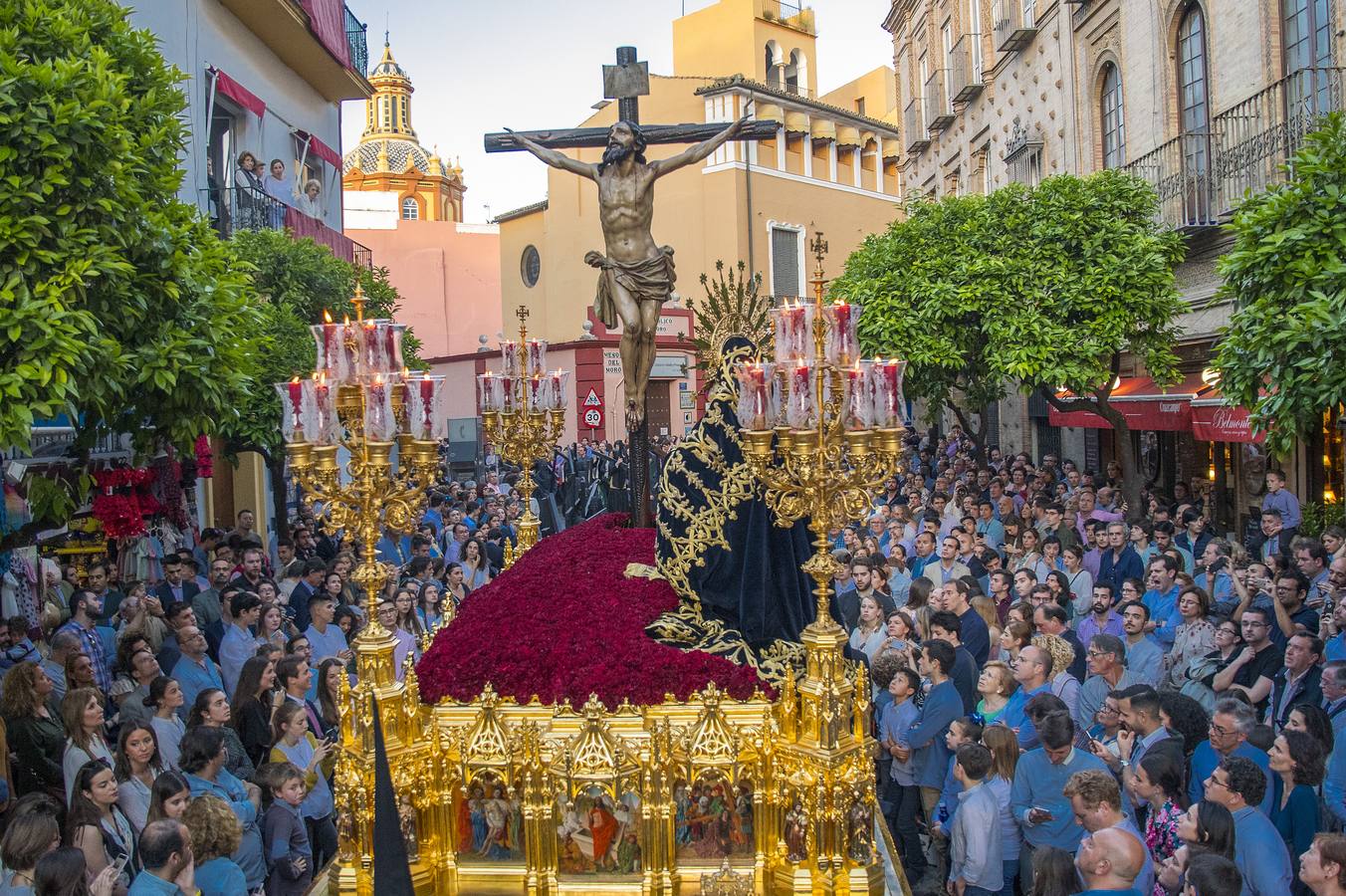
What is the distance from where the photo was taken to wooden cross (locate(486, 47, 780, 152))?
9.36m

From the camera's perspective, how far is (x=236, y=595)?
8.59 meters

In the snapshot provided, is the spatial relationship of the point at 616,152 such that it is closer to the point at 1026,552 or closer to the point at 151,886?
the point at 1026,552

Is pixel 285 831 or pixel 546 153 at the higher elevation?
pixel 546 153

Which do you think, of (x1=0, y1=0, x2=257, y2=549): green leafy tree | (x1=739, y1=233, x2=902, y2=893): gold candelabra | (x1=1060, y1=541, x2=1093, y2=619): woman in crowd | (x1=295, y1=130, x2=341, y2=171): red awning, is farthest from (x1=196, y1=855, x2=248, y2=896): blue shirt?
(x1=295, y1=130, x2=341, y2=171): red awning

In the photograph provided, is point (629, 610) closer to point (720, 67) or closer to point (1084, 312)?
point (1084, 312)

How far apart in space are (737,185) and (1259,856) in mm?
34149

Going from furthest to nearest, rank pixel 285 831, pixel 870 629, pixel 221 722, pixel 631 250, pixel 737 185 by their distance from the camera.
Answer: pixel 737 185, pixel 631 250, pixel 870 629, pixel 221 722, pixel 285 831

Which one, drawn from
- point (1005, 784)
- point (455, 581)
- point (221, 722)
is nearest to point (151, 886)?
point (221, 722)

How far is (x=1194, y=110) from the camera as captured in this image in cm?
1745

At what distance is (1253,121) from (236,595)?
13.7 m

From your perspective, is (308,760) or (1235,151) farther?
(1235,151)

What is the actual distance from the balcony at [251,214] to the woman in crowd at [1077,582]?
40.3 feet

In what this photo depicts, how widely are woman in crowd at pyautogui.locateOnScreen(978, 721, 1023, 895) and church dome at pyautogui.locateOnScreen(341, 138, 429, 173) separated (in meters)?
56.9

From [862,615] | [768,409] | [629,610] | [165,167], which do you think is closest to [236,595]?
[165,167]
